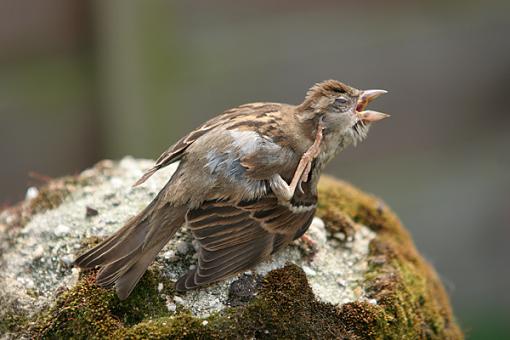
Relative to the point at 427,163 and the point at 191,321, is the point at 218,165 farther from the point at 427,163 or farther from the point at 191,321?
the point at 427,163

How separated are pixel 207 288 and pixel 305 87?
12.8 feet

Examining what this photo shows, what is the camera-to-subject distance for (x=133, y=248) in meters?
3.07

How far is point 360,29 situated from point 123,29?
2085 millimetres

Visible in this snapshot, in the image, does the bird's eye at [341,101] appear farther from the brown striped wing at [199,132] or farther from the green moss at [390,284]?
the green moss at [390,284]

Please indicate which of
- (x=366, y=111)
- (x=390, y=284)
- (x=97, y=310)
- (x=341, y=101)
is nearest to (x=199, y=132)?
(x=341, y=101)

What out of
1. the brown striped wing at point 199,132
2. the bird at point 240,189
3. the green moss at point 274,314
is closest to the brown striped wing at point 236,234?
the bird at point 240,189

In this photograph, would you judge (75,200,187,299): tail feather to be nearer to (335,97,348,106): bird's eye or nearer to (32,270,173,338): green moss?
(32,270,173,338): green moss

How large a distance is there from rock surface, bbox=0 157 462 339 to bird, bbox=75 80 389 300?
0.31ft

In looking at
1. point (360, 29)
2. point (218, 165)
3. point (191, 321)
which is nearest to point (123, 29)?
point (360, 29)

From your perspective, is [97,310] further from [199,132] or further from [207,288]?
[199,132]

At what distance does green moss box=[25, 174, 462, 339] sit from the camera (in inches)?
111

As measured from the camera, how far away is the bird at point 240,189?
3.05 metres

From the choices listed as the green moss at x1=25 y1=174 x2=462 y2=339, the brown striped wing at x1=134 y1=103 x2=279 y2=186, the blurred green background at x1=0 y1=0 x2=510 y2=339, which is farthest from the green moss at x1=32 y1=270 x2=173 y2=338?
the blurred green background at x1=0 y1=0 x2=510 y2=339

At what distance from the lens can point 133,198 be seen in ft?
11.7
